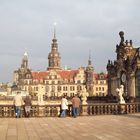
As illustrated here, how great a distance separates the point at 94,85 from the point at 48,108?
11211 centimetres

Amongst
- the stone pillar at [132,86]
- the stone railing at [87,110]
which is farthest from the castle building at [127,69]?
the stone railing at [87,110]

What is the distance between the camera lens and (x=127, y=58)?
42531mm

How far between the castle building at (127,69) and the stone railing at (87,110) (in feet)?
27.6

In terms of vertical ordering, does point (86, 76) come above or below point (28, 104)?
above

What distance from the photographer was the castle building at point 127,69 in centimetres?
4038

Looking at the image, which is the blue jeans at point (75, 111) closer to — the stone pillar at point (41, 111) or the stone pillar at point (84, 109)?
the stone pillar at point (84, 109)

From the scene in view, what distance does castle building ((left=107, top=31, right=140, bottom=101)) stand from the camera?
4038cm

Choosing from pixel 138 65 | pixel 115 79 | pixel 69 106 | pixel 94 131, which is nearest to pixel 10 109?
pixel 69 106

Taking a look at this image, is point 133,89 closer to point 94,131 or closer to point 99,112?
point 99,112

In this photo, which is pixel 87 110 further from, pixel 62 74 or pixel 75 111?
pixel 62 74

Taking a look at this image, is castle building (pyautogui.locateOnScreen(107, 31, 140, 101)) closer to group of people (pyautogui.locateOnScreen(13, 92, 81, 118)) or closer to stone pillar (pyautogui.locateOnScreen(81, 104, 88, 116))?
stone pillar (pyautogui.locateOnScreen(81, 104, 88, 116))

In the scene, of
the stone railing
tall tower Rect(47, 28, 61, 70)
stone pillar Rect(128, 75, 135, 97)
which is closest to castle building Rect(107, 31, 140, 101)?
stone pillar Rect(128, 75, 135, 97)

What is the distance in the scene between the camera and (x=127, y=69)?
42000mm

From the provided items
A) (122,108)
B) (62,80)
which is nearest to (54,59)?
(62,80)
